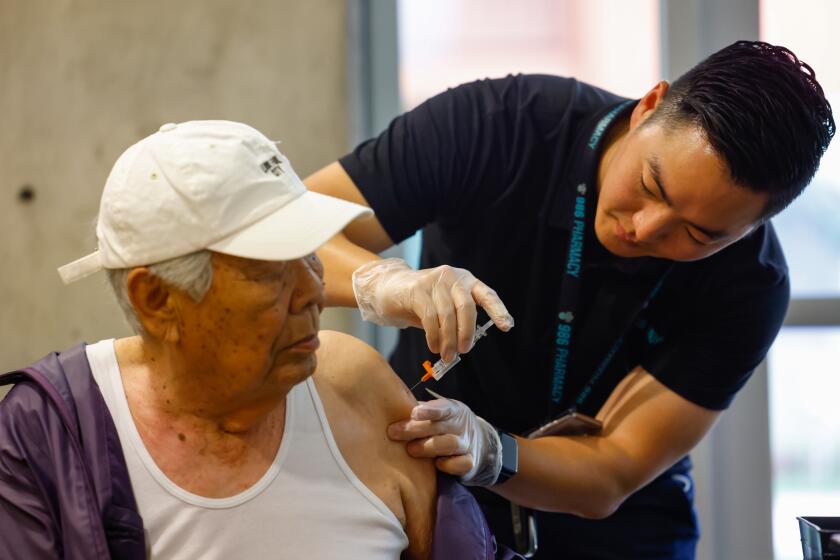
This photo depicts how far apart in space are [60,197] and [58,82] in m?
0.33

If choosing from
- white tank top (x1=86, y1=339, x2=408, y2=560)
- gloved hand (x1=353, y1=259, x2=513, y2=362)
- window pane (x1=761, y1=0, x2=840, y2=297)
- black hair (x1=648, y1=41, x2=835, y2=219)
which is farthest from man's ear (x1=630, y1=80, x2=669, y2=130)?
window pane (x1=761, y1=0, x2=840, y2=297)

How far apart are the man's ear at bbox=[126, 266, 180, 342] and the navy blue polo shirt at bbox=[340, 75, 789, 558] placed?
1.97ft

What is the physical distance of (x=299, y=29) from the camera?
2611mm

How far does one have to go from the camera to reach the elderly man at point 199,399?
1202mm

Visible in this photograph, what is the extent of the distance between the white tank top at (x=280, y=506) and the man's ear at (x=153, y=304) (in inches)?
4.7

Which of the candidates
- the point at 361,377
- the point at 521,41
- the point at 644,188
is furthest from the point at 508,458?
the point at 521,41

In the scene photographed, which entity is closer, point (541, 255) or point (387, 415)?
point (387, 415)

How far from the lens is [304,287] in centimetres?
130

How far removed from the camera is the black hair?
4.77ft

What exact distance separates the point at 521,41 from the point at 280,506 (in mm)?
1894

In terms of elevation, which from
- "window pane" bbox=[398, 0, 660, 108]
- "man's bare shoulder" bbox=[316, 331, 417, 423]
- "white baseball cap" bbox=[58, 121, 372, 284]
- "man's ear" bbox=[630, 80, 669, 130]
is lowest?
"man's bare shoulder" bbox=[316, 331, 417, 423]

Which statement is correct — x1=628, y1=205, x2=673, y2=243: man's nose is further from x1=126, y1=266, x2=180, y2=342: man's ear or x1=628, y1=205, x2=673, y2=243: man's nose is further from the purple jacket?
the purple jacket

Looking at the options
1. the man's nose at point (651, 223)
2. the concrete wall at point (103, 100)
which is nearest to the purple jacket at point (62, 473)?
the man's nose at point (651, 223)

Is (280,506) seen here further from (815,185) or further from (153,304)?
(815,185)
